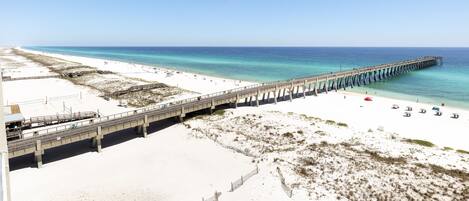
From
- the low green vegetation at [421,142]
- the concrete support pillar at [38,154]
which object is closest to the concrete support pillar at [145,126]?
the concrete support pillar at [38,154]

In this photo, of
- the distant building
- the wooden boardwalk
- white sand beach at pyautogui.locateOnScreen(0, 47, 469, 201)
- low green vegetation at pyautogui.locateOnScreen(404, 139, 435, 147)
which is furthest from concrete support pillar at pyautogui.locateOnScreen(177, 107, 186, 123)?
low green vegetation at pyautogui.locateOnScreen(404, 139, 435, 147)

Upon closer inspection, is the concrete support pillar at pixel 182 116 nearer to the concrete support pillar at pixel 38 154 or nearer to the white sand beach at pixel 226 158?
the white sand beach at pixel 226 158

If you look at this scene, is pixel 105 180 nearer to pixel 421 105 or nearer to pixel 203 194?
pixel 203 194

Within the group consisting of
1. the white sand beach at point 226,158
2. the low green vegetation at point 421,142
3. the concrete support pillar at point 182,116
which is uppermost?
the concrete support pillar at point 182,116

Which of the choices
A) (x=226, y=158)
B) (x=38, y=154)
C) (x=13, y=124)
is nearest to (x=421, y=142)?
(x=226, y=158)

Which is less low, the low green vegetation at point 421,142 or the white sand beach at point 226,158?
the low green vegetation at point 421,142

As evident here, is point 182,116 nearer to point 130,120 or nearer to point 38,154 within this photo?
point 130,120

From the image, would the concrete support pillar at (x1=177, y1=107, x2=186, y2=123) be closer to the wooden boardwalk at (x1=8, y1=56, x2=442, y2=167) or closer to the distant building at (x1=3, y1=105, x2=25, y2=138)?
the wooden boardwalk at (x1=8, y1=56, x2=442, y2=167)

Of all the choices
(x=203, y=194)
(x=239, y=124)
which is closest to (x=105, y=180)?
(x=203, y=194)

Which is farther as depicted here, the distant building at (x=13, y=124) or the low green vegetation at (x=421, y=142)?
the low green vegetation at (x=421, y=142)
